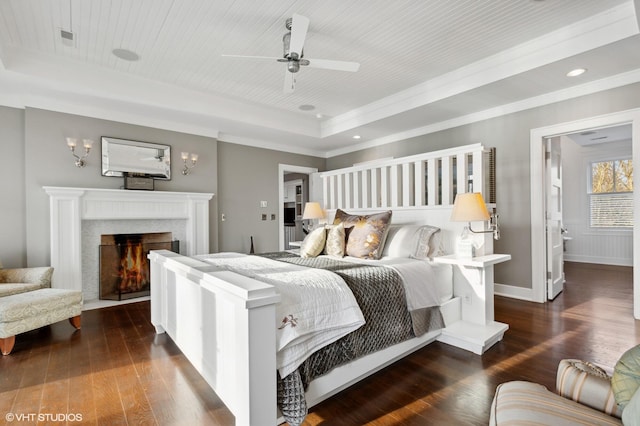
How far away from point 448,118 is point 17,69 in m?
5.06

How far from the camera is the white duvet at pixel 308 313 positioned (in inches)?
59.6

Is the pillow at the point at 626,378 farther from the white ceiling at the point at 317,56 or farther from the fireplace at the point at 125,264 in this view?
the fireplace at the point at 125,264

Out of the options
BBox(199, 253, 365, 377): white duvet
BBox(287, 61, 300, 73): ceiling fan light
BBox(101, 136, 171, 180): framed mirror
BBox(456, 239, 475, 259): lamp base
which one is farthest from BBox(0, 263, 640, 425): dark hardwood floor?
BBox(287, 61, 300, 73): ceiling fan light

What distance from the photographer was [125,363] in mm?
2279

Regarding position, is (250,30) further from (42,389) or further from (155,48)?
(42,389)

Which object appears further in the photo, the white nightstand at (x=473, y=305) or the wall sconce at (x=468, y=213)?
the wall sconce at (x=468, y=213)

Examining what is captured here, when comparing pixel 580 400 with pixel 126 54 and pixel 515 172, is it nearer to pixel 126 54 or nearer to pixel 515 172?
pixel 515 172

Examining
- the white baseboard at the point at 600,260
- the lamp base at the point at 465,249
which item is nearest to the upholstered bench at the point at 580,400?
the lamp base at the point at 465,249

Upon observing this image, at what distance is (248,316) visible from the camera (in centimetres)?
129

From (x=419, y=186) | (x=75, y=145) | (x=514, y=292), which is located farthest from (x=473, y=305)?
(x=75, y=145)

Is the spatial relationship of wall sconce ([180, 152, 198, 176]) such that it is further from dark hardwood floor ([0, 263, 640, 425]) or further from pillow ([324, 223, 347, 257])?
pillow ([324, 223, 347, 257])

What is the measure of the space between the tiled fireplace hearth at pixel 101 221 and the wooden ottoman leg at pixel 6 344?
49.2 inches

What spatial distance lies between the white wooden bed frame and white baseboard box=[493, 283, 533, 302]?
1.38 meters

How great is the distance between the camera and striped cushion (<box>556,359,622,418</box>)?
3.49ft
